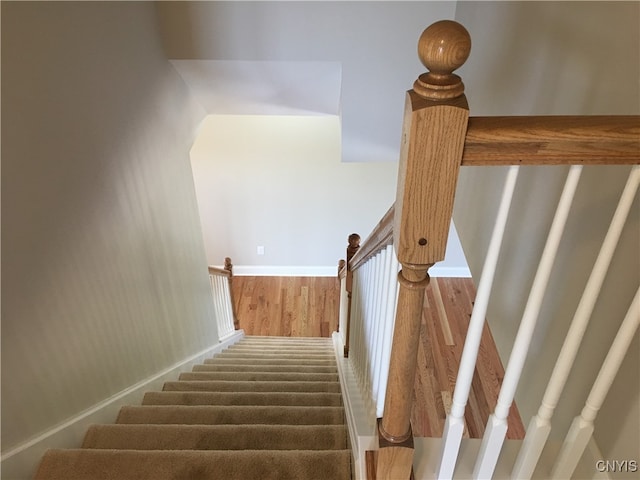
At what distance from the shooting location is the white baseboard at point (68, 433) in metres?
1.49

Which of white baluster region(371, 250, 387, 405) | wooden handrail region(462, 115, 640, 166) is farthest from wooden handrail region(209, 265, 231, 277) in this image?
wooden handrail region(462, 115, 640, 166)

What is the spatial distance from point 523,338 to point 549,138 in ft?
1.41

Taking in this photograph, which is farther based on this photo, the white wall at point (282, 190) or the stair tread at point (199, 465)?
the white wall at point (282, 190)

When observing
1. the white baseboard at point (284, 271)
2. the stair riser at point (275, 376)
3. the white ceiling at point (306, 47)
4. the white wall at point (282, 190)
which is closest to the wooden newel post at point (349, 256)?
the stair riser at point (275, 376)

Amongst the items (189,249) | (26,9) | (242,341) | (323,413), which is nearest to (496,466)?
(323,413)

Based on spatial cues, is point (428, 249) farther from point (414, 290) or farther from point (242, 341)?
point (242, 341)

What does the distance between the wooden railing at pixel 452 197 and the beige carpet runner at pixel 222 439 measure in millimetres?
470

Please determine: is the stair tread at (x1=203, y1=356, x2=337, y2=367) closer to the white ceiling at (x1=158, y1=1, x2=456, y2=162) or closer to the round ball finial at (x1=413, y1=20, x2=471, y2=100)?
the white ceiling at (x1=158, y1=1, x2=456, y2=162)

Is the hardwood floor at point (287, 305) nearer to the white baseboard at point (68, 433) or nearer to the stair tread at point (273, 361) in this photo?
the stair tread at point (273, 361)

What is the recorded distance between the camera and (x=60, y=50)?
1679mm

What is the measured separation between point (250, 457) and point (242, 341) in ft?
10.5

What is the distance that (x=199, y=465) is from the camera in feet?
4.94

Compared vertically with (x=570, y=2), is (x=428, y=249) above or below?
below

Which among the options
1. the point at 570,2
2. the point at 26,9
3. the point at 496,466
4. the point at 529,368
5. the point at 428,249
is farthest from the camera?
the point at 529,368
